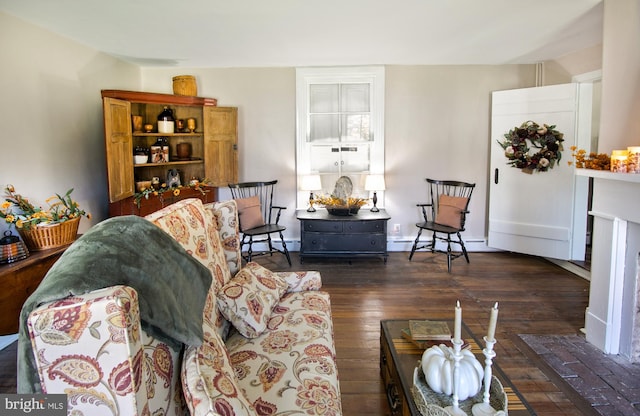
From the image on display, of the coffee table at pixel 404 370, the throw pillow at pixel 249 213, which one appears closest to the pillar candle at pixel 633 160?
the coffee table at pixel 404 370

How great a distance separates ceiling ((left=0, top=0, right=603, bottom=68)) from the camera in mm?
2920

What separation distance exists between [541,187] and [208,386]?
4400 millimetres

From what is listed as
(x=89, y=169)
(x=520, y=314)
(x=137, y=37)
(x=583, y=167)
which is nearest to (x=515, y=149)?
(x=583, y=167)

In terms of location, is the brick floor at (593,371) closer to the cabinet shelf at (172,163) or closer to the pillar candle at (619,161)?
the pillar candle at (619,161)

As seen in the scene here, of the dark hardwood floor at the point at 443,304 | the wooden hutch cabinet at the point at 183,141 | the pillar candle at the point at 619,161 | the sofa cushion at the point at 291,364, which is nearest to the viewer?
the sofa cushion at the point at 291,364

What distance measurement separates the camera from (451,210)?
461cm

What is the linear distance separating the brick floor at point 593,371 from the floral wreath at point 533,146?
2132mm

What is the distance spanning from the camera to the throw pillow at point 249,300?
6.21ft

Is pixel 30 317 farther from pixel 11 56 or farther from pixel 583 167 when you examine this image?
pixel 583 167

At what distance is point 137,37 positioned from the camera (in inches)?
144

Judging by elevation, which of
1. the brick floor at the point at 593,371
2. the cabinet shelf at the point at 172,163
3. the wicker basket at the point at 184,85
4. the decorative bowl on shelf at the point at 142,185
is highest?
Answer: the wicker basket at the point at 184,85

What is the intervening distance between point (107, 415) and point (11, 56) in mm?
3114

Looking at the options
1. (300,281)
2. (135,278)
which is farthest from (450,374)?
(300,281)

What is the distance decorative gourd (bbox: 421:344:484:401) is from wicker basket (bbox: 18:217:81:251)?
8.30 feet
